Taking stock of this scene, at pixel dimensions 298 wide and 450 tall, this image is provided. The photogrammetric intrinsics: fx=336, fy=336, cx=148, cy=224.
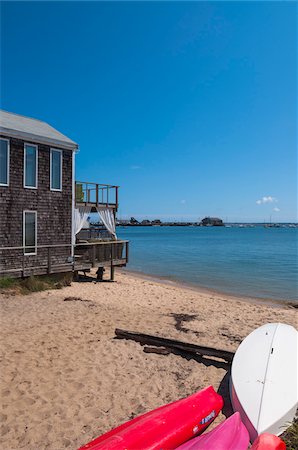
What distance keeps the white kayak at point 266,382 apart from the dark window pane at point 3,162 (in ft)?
35.5

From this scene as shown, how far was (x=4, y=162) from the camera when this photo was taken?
13.2 meters

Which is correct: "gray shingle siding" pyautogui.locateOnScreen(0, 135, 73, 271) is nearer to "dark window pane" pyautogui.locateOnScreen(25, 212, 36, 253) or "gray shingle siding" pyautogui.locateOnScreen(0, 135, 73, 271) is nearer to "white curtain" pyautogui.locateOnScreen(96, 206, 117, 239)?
"dark window pane" pyautogui.locateOnScreen(25, 212, 36, 253)

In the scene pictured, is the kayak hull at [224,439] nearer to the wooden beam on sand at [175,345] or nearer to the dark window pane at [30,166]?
the wooden beam on sand at [175,345]

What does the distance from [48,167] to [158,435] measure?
1256cm

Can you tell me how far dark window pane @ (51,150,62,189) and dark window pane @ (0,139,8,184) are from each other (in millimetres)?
2137

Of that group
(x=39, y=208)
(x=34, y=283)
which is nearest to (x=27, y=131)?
(x=39, y=208)

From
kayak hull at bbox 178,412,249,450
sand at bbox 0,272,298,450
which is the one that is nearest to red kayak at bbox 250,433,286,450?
kayak hull at bbox 178,412,249,450

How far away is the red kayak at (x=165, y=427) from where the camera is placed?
12.4ft

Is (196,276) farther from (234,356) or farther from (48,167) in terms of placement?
(234,356)

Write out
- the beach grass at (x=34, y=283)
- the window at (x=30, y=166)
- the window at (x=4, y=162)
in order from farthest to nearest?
the window at (x=30, y=166)
the window at (x=4, y=162)
the beach grass at (x=34, y=283)

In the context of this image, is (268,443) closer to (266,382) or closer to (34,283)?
(266,382)

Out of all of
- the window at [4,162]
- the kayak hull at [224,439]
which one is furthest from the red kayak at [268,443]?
the window at [4,162]

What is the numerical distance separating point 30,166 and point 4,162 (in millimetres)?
1115

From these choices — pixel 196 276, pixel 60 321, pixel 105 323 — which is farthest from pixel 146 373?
pixel 196 276
